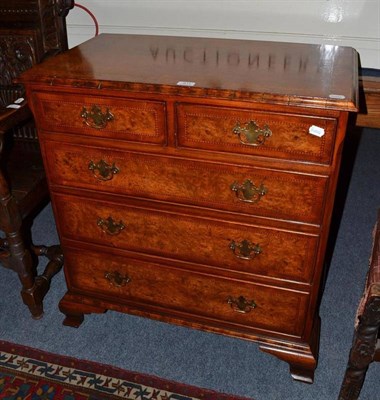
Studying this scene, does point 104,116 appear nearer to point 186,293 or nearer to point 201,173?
point 201,173

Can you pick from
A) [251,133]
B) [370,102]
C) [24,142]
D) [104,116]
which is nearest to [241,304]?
[251,133]

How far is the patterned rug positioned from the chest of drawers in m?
0.25

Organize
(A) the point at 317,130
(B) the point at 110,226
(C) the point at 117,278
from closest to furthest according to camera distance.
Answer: (A) the point at 317,130
(B) the point at 110,226
(C) the point at 117,278

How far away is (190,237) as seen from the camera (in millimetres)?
1693

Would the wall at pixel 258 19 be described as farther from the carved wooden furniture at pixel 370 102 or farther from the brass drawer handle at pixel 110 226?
the brass drawer handle at pixel 110 226

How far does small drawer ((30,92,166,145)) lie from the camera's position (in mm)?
1462

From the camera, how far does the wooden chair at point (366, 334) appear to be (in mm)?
1440

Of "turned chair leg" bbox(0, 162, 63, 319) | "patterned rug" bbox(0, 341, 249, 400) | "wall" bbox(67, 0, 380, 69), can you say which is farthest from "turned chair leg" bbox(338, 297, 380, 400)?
"wall" bbox(67, 0, 380, 69)

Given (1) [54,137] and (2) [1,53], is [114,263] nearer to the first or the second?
(1) [54,137]

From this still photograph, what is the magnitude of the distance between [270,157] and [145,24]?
164 cm

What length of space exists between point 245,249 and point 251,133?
0.45 meters

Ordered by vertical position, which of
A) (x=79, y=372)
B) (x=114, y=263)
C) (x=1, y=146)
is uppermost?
(x=1, y=146)

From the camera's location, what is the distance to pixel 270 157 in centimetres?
142

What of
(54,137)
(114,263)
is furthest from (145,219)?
(54,137)
